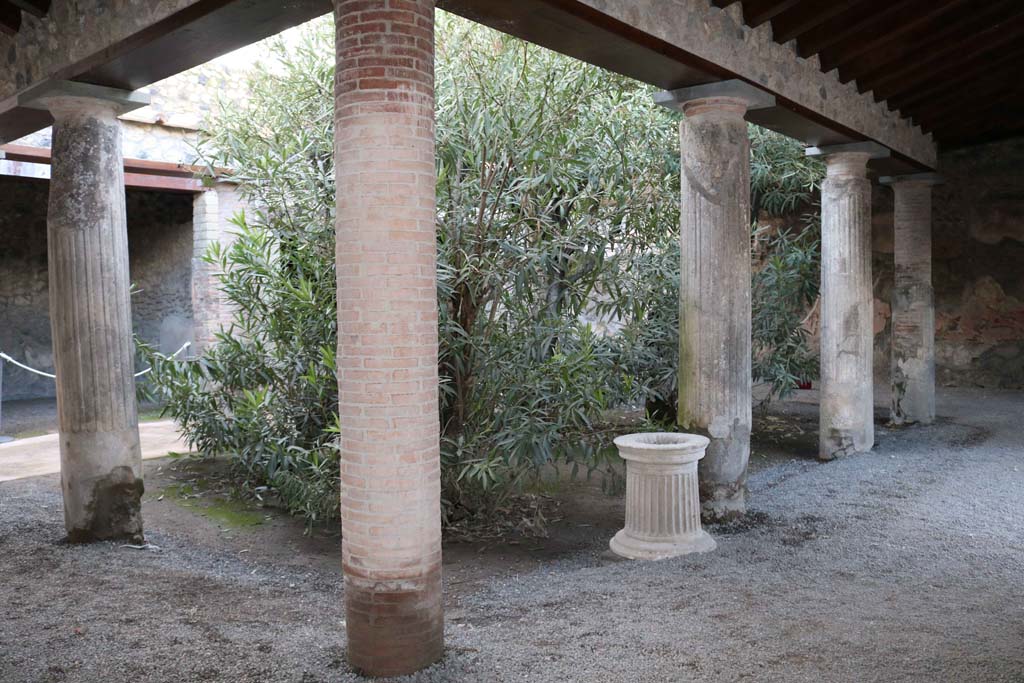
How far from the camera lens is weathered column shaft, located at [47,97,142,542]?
5559 millimetres

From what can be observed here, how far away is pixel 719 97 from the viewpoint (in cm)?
577

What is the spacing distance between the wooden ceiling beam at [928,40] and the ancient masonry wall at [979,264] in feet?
19.2

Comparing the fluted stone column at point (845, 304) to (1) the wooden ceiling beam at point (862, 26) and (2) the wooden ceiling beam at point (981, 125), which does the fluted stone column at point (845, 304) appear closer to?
(1) the wooden ceiling beam at point (862, 26)

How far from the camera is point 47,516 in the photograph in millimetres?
6395

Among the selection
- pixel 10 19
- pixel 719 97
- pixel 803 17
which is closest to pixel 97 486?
pixel 10 19

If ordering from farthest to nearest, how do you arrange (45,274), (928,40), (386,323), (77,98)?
(45,274) → (928,40) → (77,98) → (386,323)

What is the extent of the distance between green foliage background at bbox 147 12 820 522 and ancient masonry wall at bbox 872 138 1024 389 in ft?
22.8

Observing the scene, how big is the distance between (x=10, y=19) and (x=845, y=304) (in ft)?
23.7

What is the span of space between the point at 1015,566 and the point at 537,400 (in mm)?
3008

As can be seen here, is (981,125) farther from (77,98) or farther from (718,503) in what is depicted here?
(77,98)

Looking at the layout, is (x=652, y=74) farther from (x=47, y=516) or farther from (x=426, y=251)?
(x=47, y=516)

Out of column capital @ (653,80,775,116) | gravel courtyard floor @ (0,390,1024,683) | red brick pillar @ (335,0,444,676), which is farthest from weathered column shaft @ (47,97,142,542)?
column capital @ (653,80,775,116)

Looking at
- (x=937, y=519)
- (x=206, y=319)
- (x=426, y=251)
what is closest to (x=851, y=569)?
(x=937, y=519)

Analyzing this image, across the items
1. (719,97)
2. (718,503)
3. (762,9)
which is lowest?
(718,503)
